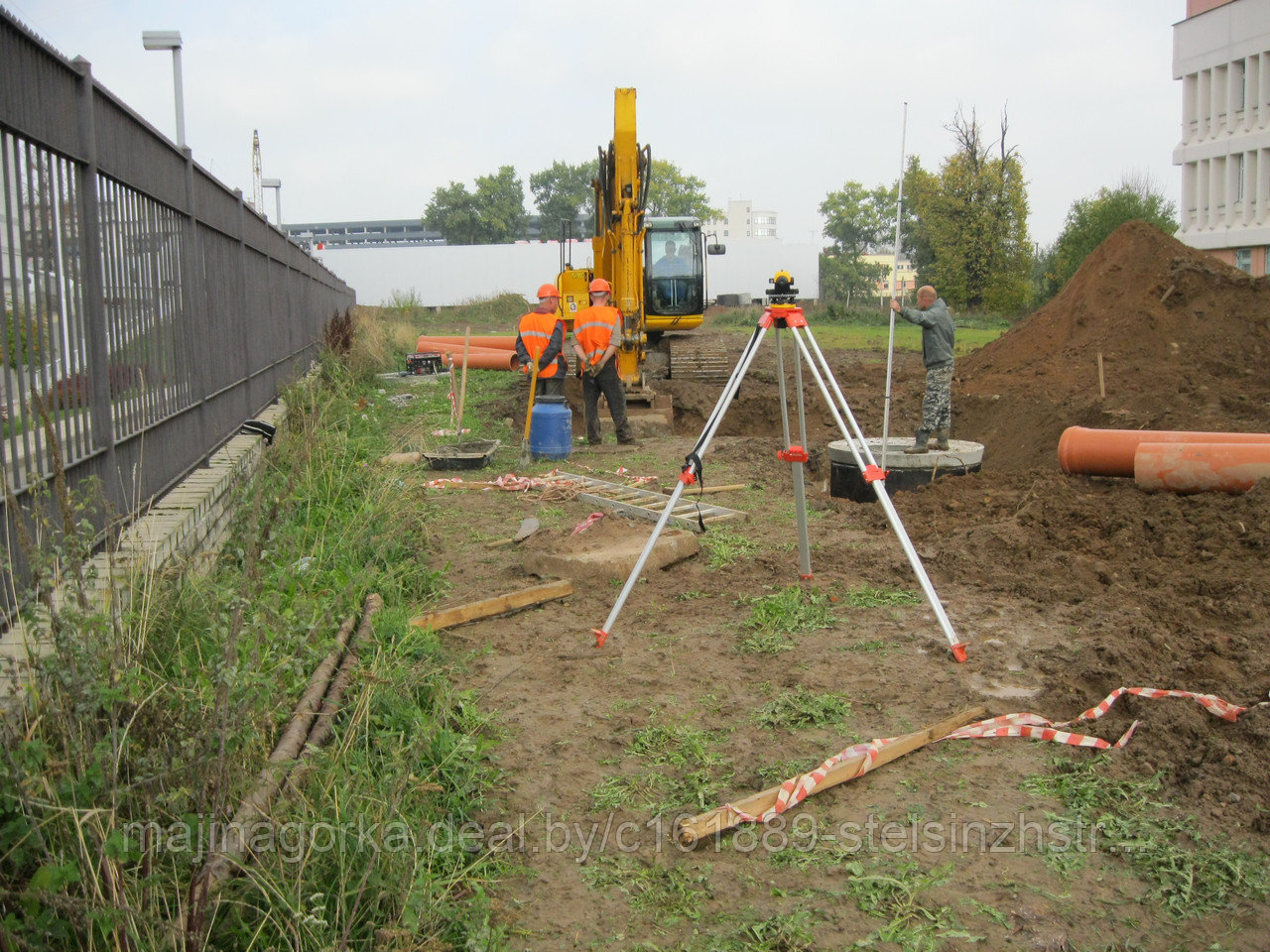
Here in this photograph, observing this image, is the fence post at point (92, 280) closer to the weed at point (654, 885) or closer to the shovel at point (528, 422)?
the weed at point (654, 885)

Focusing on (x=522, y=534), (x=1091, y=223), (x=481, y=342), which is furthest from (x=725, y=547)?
(x=1091, y=223)

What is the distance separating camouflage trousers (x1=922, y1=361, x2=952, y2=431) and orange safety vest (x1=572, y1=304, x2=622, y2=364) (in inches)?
149

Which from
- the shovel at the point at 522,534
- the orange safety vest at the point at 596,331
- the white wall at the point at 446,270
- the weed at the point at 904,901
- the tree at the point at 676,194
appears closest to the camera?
the weed at the point at 904,901

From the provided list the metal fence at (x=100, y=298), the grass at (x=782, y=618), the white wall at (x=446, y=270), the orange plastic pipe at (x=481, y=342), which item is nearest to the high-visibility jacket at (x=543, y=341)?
the metal fence at (x=100, y=298)

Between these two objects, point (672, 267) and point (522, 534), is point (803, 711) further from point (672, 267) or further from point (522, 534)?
point (672, 267)

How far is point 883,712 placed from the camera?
4.96m

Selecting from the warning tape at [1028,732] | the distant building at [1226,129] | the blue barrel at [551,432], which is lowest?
the warning tape at [1028,732]

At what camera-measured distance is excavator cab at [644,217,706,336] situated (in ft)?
62.9

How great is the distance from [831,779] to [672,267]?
623 inches

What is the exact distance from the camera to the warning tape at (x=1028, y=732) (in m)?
4.14

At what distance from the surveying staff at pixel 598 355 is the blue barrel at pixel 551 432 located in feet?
2.71

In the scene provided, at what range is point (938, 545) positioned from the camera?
26.5 ft

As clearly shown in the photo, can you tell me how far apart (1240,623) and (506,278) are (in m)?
55.3

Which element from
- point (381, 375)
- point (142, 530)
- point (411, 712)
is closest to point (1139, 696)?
point (411, 712)
